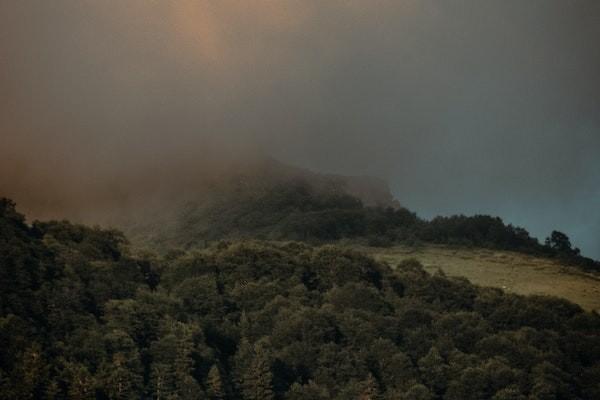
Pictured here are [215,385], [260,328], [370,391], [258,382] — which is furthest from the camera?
[260,328]

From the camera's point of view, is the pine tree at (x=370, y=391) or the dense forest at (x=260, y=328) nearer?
the dense forest at (x=260, y=328)

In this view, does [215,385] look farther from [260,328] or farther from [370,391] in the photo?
[260,328]

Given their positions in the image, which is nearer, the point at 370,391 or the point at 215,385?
the point at 215,385

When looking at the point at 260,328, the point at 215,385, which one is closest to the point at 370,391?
the point at 215,385

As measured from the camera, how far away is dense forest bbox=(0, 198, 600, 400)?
442 ft

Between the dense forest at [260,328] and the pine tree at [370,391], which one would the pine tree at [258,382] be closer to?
the dense forest at [260,328]

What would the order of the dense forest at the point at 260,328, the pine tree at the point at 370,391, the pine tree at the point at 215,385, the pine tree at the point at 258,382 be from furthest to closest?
the pine tree at the point at 258,382, the pine tree at the point at 370,391, the pine tree at the point at 215,385, the dense forest at the point at 260,328

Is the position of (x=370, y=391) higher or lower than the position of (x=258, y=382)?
higher

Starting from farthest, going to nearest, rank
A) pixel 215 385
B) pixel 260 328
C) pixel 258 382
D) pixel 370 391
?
pixel 260 328 < pixel 258 382 < pixel 370 391 < pixel 215 385

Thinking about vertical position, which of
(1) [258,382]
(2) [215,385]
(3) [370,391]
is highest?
(3) [370,391]

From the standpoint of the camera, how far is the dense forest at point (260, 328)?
135 metres

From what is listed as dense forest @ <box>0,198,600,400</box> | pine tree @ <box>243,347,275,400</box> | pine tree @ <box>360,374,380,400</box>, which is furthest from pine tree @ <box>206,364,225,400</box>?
pine tree @ <box>360,374,380,400</box>

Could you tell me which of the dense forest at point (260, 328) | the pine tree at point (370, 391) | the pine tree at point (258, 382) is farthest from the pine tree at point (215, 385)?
the pine tree at point (370, 391)

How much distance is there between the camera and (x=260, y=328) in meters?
165
